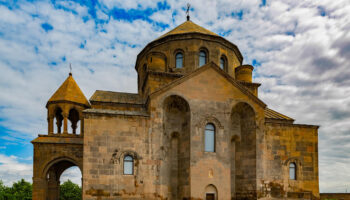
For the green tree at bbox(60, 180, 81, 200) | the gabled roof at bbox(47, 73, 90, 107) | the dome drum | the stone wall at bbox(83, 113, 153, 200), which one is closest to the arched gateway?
the gabled roof at bbox(47, 73, 90, 107)

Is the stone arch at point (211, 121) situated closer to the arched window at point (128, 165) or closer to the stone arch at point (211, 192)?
the stone arch at point (211, 192)

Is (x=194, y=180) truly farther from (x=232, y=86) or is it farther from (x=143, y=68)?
(x=143, y=68)

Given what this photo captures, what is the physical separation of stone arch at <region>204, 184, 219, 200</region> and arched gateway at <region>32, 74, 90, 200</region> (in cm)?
801

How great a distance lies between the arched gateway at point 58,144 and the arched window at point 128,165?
4902mm

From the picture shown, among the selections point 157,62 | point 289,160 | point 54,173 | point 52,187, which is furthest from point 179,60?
point 52,187

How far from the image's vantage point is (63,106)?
18.2 meters

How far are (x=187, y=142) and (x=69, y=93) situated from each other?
9.43 metres

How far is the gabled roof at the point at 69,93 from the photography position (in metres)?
18.5

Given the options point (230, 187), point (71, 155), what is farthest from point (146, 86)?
point (230, 187)

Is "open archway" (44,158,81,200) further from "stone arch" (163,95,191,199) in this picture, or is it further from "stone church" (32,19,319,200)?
"stone arch" (163,95,191,199)

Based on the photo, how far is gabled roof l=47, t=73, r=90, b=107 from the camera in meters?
18.5

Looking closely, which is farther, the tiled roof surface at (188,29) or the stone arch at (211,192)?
the tiled roof surface at (188,29)

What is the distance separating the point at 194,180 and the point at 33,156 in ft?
32.7

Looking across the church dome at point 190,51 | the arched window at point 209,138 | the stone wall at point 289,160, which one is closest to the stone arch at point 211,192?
the arched window at point 209,138
